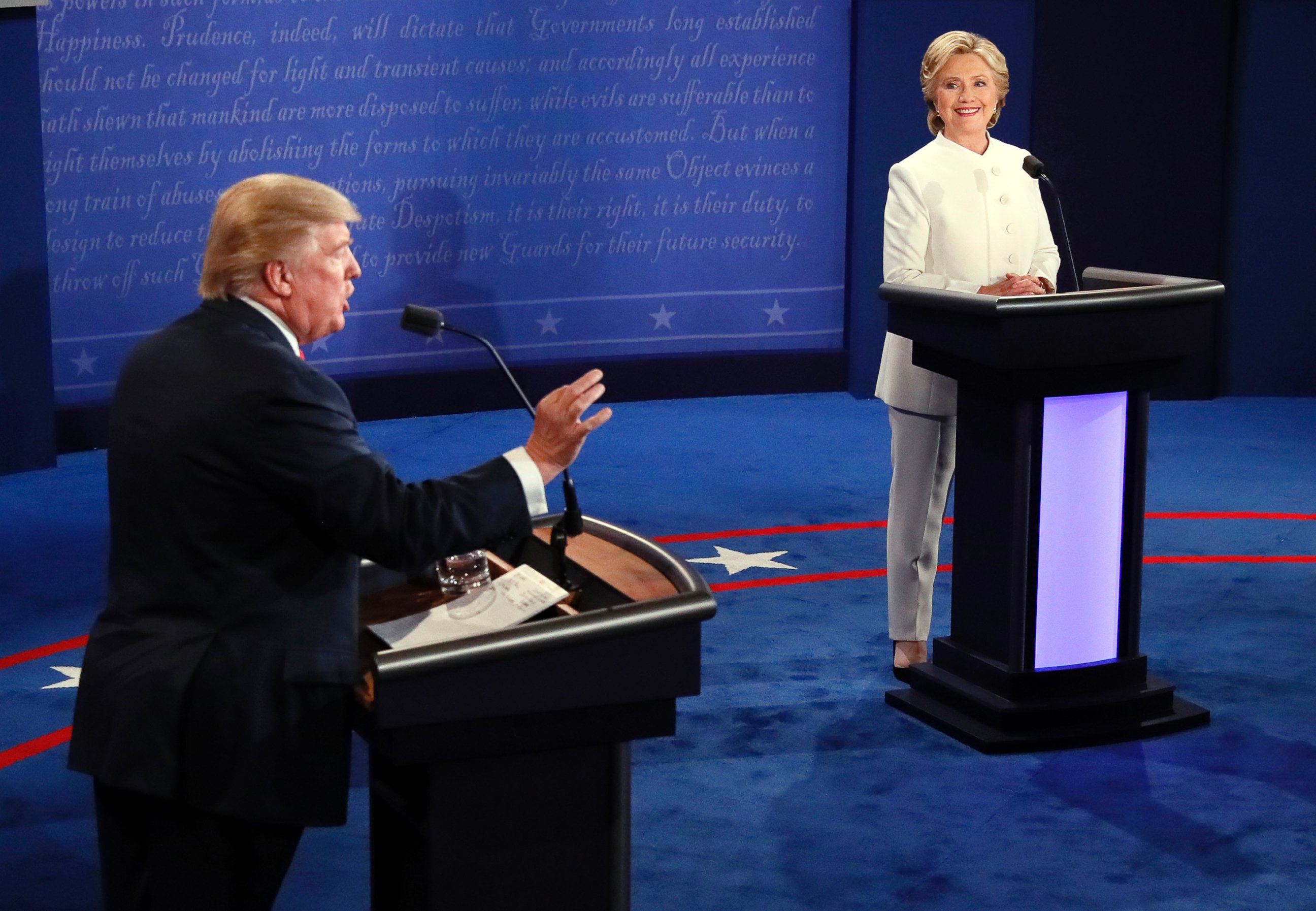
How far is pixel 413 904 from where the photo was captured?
2557mm

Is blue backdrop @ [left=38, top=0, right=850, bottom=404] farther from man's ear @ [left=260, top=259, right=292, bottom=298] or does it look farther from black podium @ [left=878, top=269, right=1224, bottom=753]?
man's ear @ [left=260, top=259, right=292, bottom=298]

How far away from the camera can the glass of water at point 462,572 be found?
266 centimetres

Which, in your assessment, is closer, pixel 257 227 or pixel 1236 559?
pixel 257 227

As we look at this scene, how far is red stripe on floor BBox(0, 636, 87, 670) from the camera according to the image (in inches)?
191

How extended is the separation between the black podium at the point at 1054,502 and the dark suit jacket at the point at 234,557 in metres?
1.97

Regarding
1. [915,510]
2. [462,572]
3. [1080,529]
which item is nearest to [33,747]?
[462,572]

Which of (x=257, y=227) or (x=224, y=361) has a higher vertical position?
(x=257, y=227)

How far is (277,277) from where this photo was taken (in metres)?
2.32

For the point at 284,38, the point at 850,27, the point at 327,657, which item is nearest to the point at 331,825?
the point at 327,657

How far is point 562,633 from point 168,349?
0.66 meters

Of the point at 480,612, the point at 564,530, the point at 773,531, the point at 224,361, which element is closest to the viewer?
the point at 224,361

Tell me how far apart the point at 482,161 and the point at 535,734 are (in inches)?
246

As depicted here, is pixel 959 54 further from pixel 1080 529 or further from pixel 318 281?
pixel 318 281

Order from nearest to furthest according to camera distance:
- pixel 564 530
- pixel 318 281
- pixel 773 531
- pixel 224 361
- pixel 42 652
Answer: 1. pixel 224 361
2. pixel 318 281
3. pixel 564 530
4. pixel 42 652
5. pixel 773 531
